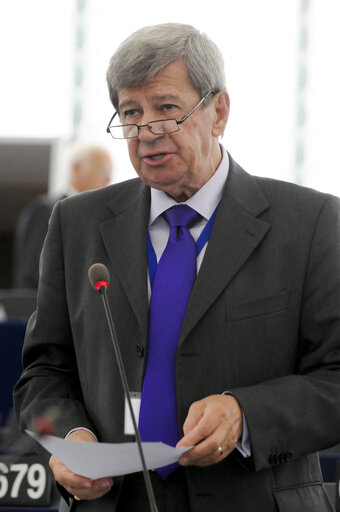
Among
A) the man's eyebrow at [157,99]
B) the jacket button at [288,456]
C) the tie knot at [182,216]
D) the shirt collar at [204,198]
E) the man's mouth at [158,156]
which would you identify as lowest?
the jacket button at [288,456]

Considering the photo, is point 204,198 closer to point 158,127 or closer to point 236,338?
point 158,127

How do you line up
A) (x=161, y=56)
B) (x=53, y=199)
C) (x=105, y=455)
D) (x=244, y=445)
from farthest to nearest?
(x=53, y=199)
(x=161, y=56)
(x=244, y=445)
(x=105, y=455)

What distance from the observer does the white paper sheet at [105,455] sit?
135 centimetres

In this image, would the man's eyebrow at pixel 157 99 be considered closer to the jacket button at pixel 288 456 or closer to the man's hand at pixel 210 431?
the man's hand at pixel 210 431

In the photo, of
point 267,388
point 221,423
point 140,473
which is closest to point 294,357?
point 267,388

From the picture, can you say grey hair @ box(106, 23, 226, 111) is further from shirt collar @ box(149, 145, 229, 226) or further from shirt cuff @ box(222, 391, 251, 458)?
shirt cuff @ box(222, 391, 251, 458)

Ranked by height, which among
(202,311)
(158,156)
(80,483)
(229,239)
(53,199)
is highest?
(158,156)

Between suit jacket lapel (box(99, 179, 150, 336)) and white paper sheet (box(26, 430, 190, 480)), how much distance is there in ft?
0.95

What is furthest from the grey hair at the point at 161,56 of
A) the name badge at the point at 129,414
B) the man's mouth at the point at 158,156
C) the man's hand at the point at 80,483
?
the man's hand at the point at 80,483

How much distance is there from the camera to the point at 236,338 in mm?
1600

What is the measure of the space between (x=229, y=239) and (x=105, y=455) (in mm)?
503

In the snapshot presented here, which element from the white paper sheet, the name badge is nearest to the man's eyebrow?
the name badge

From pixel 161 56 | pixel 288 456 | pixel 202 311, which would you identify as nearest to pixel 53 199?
pixel 161 56

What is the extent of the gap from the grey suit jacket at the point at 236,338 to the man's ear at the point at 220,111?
0.10 m
